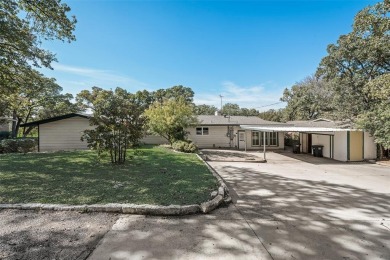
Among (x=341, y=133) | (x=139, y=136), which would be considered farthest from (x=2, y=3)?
(x=341, y=133)

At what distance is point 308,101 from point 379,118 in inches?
754

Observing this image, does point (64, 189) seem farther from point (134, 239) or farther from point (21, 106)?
point (21, 106)

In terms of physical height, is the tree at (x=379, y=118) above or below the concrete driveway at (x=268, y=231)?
above

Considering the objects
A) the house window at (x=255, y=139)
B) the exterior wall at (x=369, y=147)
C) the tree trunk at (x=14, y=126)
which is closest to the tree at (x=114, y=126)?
the house window at (x=255, y=139)

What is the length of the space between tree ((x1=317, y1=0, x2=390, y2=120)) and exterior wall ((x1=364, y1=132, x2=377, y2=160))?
3106 millimetres

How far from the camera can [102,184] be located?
552 cm

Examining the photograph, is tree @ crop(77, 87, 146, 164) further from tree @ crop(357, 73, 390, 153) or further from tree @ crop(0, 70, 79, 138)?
tree @ crop(0, 70, 79, 138)

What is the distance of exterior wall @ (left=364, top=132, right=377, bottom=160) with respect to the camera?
1272cm

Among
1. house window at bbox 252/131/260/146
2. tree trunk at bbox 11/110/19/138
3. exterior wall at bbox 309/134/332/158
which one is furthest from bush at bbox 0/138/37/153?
exterior wall at bbox 309/134/332/158

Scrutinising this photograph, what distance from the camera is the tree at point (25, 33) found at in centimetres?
861

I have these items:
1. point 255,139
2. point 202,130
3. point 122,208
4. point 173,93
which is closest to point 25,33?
point 122,208

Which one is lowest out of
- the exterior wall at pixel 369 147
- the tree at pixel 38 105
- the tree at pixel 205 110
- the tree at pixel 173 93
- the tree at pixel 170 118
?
the exterior wall at pixel 369 147

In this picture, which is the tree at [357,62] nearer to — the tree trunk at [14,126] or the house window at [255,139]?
the house window at [255,139]

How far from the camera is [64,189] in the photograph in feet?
16.6
